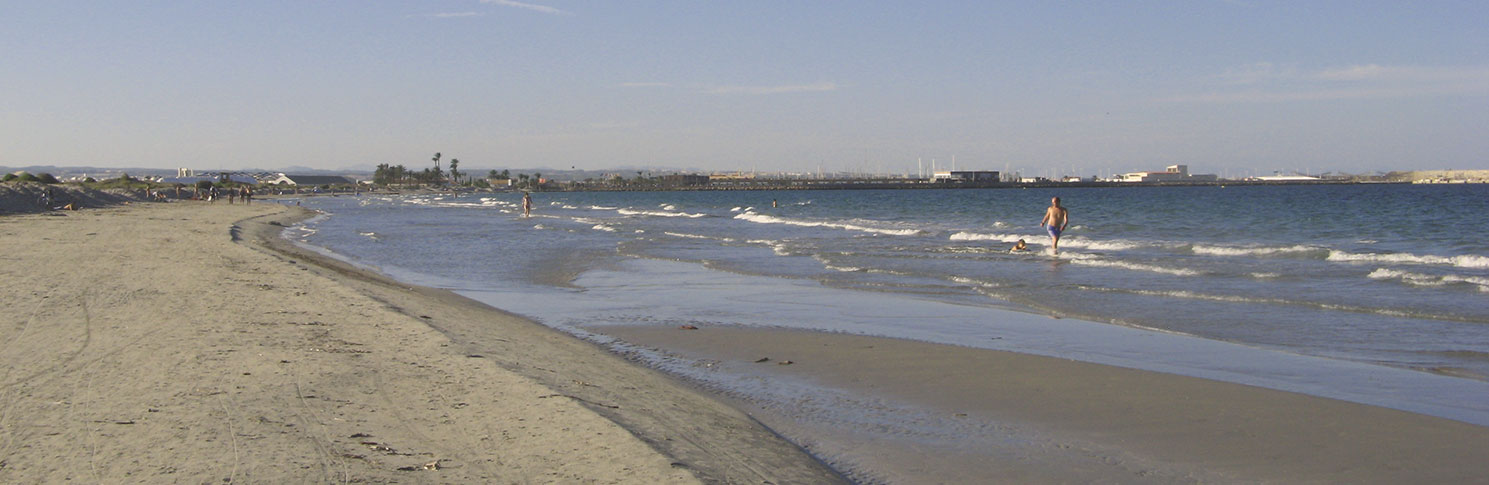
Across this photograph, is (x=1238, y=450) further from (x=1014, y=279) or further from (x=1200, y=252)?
(x=1200, y=252)

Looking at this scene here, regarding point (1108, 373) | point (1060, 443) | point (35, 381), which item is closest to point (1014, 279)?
point (1108, 373)

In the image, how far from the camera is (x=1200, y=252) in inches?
947

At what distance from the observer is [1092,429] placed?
6.73 metres

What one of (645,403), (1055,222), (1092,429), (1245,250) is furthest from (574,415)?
(1245,250)

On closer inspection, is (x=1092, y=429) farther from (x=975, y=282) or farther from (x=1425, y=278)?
(x=1425, y=278)

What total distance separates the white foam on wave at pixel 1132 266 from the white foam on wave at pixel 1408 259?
440cm

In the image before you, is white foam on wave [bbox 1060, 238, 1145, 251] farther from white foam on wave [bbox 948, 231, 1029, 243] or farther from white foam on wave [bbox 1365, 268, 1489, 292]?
white foam on wave [bbox 1365, 268, 1489, 292]

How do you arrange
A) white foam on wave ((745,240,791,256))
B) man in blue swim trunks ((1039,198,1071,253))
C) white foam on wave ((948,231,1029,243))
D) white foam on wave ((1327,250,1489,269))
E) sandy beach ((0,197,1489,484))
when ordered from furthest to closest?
white foam on wave ((948,231,1029,243)), white foam on wave ((745,240,791,256)), man in blue swim trunks ((1039,198,1071,253)), white foam on wave ((1327,250,1489,269)), sandy beach ((0,197,1489,484))

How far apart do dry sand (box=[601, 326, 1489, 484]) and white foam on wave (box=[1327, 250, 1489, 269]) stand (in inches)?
588

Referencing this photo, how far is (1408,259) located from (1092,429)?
18.4 metres

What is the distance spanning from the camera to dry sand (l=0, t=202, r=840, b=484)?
190 inches

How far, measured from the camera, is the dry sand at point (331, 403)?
190 inches

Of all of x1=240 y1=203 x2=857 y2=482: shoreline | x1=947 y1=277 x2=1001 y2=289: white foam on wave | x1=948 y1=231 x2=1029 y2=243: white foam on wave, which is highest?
x1=240 y1=203 x2=857 y2=482: shoreline

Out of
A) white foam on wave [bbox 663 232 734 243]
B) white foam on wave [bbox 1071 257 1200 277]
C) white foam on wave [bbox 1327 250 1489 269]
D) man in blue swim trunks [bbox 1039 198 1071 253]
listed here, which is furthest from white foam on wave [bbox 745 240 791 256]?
white foam on wave [bbox 1327 250 1489 269]
